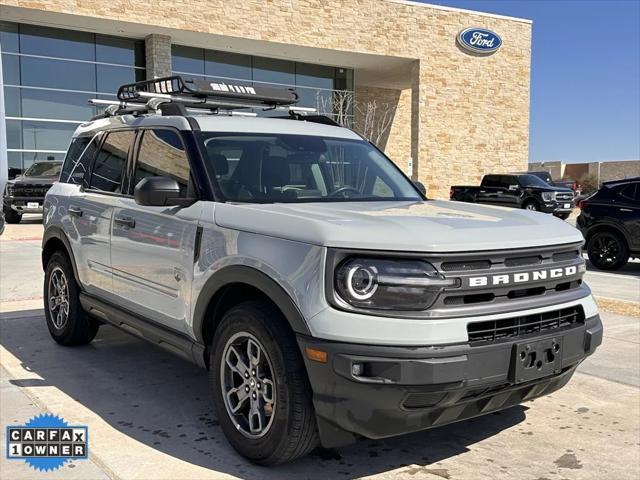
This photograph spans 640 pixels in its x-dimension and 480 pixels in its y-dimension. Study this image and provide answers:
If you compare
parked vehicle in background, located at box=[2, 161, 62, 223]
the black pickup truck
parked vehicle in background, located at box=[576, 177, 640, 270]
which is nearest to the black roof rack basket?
parked vehicle in background, located at box=[576, 177, 640, 270]

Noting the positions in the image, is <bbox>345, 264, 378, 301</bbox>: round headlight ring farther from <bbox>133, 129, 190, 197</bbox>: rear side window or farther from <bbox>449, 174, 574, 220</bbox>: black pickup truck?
<bbox>449, 174, 574, 220</bbox>: black pickup truck

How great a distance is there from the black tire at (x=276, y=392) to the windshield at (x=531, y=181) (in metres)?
21.4

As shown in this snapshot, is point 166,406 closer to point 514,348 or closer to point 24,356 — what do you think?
point 24,356

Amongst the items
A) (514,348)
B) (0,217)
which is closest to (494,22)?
(0,217)

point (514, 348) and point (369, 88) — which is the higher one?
point (369, 88)

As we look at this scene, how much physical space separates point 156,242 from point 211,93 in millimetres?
1466

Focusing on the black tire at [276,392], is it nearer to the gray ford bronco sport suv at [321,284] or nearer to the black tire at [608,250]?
the gray ford bronco sport suv at [321,284]

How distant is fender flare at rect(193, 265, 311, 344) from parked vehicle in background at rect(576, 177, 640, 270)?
380 inches

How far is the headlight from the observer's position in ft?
9.61

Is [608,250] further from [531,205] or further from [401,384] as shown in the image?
[531,205]

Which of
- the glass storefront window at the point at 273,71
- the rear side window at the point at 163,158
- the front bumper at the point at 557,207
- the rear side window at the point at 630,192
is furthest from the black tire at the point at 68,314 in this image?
the glass storefront window at the point at 273,71

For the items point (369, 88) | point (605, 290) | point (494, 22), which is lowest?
point (605, 290)

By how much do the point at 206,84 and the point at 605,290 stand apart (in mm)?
7030

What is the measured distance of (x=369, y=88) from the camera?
35.2 meters
